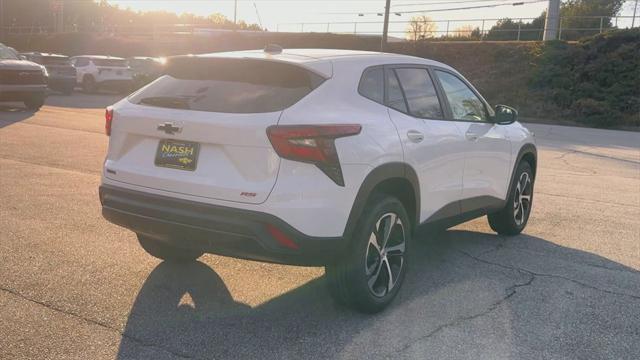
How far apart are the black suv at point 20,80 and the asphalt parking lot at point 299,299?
11.1m

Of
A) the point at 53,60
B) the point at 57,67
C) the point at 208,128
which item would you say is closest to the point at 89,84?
the point at 53,60

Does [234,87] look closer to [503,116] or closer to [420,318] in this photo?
[420,318]

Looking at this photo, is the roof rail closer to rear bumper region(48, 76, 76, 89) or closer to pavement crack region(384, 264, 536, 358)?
pavement crack region(384, 264, 536, 358)

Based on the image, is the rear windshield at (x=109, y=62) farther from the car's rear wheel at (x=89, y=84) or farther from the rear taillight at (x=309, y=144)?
the rear taillight at (x=309, y=144)

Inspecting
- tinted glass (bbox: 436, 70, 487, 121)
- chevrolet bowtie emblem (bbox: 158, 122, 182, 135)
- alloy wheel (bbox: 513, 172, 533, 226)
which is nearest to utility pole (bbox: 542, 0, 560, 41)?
alloy wheel (bbox: 513, 172, 533, 226)

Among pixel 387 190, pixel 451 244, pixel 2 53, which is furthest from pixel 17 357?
pixel 2 53

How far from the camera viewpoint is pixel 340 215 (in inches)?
155

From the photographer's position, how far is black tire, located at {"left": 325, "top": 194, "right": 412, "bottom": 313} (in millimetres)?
4148

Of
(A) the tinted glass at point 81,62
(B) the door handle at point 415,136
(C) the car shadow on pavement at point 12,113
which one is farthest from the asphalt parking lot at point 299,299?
(A) the tinted glass at point 81,62

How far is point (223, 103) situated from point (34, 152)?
780 cm

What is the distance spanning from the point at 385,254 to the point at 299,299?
2.27 ft

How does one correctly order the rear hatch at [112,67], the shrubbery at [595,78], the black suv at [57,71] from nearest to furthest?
the shrubbery at [595,78] → the black suv at [57,71] → the rear hatch at [112,67]

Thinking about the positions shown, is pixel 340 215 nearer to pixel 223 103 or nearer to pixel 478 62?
pixel 223 103

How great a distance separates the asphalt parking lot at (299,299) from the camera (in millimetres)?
3811
